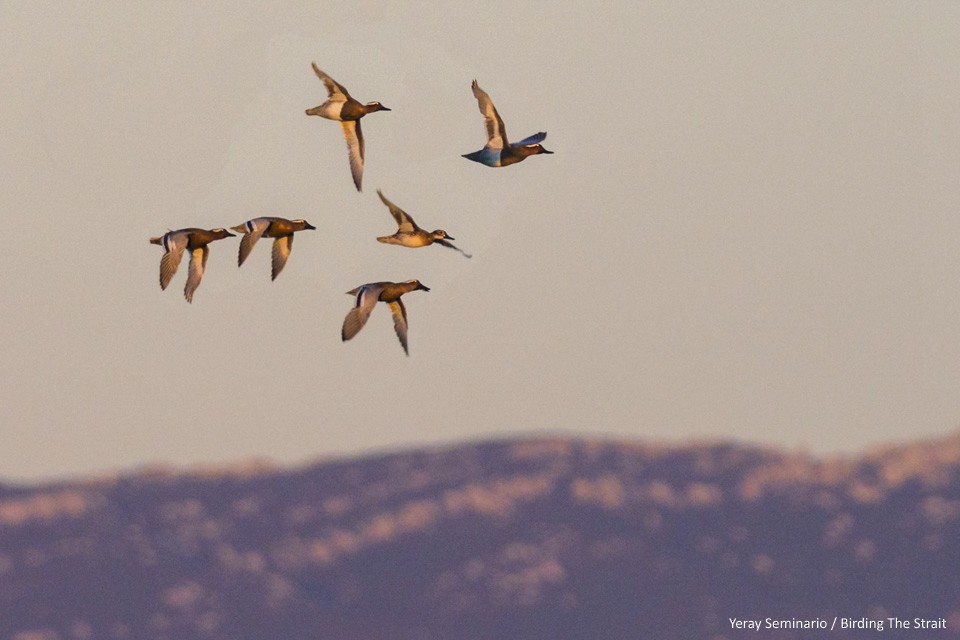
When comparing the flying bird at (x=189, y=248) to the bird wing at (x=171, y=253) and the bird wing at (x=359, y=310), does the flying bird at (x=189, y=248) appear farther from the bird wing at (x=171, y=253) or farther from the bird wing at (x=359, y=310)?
the bird wing at (x=359, y=310)

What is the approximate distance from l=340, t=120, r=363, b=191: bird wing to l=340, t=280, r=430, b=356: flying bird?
3.16 metres

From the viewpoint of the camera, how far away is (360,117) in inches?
1944

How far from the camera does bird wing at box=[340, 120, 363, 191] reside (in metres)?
48.0

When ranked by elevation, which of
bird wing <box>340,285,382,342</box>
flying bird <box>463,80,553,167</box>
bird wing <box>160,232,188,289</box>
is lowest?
bird wing <box>340,285,382,342</box>

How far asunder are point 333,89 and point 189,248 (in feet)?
21.8

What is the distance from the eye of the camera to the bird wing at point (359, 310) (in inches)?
1674

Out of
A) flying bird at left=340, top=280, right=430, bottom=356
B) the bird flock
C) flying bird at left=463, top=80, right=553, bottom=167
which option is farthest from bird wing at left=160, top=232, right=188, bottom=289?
flying bird at left=463, top=80, right=553, bottom=167

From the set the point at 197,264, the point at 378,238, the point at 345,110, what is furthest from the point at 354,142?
the point at 197,264

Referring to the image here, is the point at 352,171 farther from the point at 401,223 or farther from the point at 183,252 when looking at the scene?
the point at 183,252

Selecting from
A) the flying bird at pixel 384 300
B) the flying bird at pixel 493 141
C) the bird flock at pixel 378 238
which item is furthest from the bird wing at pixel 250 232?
the flying bird at pixel 493 141

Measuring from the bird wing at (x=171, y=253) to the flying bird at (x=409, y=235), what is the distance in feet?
16.2

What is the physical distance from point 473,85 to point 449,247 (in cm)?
458

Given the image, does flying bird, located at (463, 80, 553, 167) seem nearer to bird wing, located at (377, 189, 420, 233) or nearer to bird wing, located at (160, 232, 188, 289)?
bird wing, located at (377, 189, 420, 233)

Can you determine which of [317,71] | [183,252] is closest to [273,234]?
[183,252]
